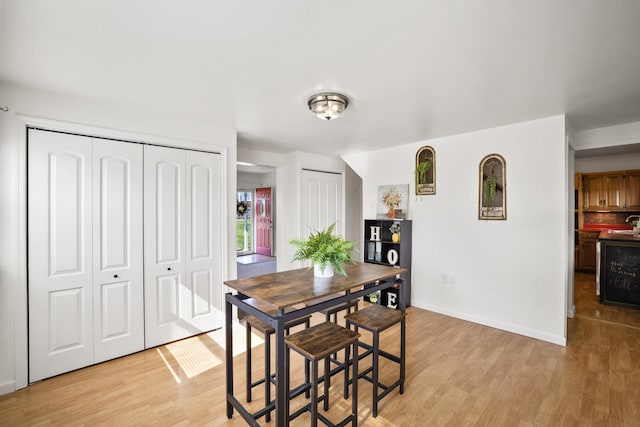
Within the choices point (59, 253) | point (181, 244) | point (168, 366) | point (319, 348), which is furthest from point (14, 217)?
point (319, 348)

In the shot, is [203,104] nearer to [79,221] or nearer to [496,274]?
[79,221]

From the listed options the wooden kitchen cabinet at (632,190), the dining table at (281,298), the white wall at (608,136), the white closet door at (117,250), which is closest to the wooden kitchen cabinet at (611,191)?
the wooden kitchen cabinet at (632,190)

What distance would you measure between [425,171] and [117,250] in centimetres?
372

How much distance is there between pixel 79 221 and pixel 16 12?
164 cm

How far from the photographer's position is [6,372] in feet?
7.41

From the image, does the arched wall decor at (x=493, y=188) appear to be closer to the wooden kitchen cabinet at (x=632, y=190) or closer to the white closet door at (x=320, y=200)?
the white closet door at (x=320, y=200)

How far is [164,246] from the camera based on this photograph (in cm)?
303

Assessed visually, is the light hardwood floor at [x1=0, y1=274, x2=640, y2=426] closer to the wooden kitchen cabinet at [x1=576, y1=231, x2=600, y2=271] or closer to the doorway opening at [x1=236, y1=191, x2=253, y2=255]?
the wooden kitchen cabinet at [x1=576, y1=231, x2=600, y2=271]

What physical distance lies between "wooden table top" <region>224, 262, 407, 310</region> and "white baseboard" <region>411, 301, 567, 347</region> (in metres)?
1.96

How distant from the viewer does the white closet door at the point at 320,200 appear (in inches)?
194

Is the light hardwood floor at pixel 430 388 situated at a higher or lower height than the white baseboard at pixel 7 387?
lower

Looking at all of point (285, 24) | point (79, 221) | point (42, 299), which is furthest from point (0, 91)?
point (285, 24)

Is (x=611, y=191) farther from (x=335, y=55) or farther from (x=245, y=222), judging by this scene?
(x=245, y=222)

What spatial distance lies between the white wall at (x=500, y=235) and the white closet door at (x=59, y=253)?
3.77 metres
